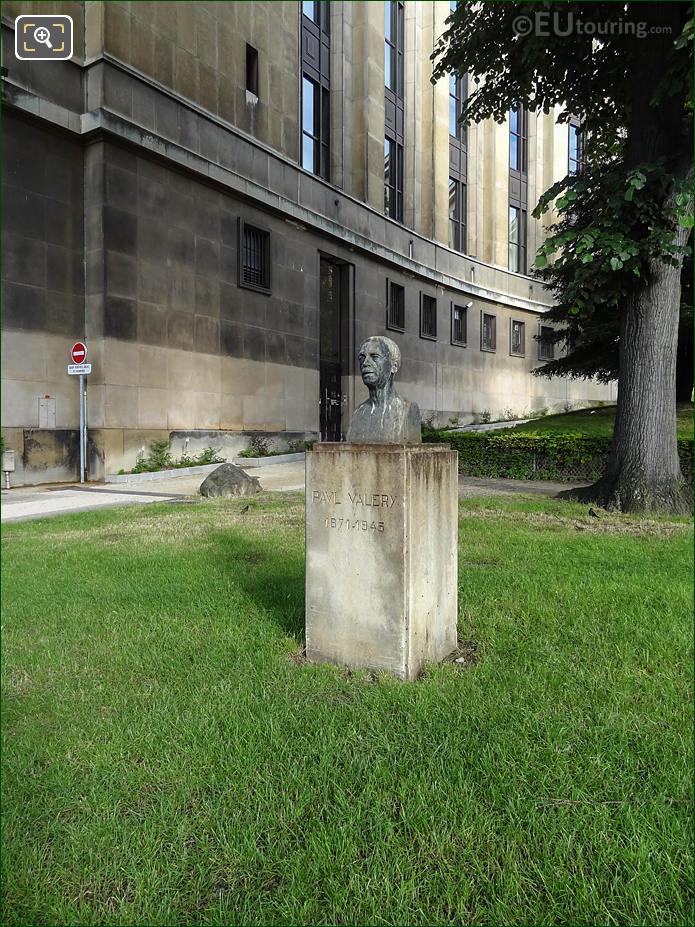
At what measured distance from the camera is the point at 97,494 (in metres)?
13.7

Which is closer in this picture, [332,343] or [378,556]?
[378,556]

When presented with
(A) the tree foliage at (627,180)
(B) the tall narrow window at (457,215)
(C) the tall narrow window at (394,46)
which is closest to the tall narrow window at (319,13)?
(C) the tall narrow window at (394,46)

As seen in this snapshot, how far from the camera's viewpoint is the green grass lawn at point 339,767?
218 cm

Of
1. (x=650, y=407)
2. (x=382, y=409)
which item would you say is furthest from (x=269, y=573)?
(x=650, y=407)

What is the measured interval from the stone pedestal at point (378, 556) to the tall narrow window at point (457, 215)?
104 ft

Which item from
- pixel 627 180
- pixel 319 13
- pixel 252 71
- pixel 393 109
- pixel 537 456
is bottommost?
pixel 537 456

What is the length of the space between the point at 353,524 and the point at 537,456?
494 inches

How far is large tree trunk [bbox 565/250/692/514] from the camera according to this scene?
34.2 feet

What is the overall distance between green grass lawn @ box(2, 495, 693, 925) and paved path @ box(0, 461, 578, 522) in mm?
6651

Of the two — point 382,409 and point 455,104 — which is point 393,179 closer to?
point 455,104

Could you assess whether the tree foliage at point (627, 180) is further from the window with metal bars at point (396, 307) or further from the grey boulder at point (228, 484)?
the window with metal bars at point (396, 307)

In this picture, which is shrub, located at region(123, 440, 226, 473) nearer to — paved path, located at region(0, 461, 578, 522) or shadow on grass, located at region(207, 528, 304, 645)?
paved path, located at region(0, 461, 578, 522)

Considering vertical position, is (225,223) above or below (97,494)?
above

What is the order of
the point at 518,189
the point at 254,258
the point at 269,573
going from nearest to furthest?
the point at 269,573, the point at 254,258, the point at 518,189
